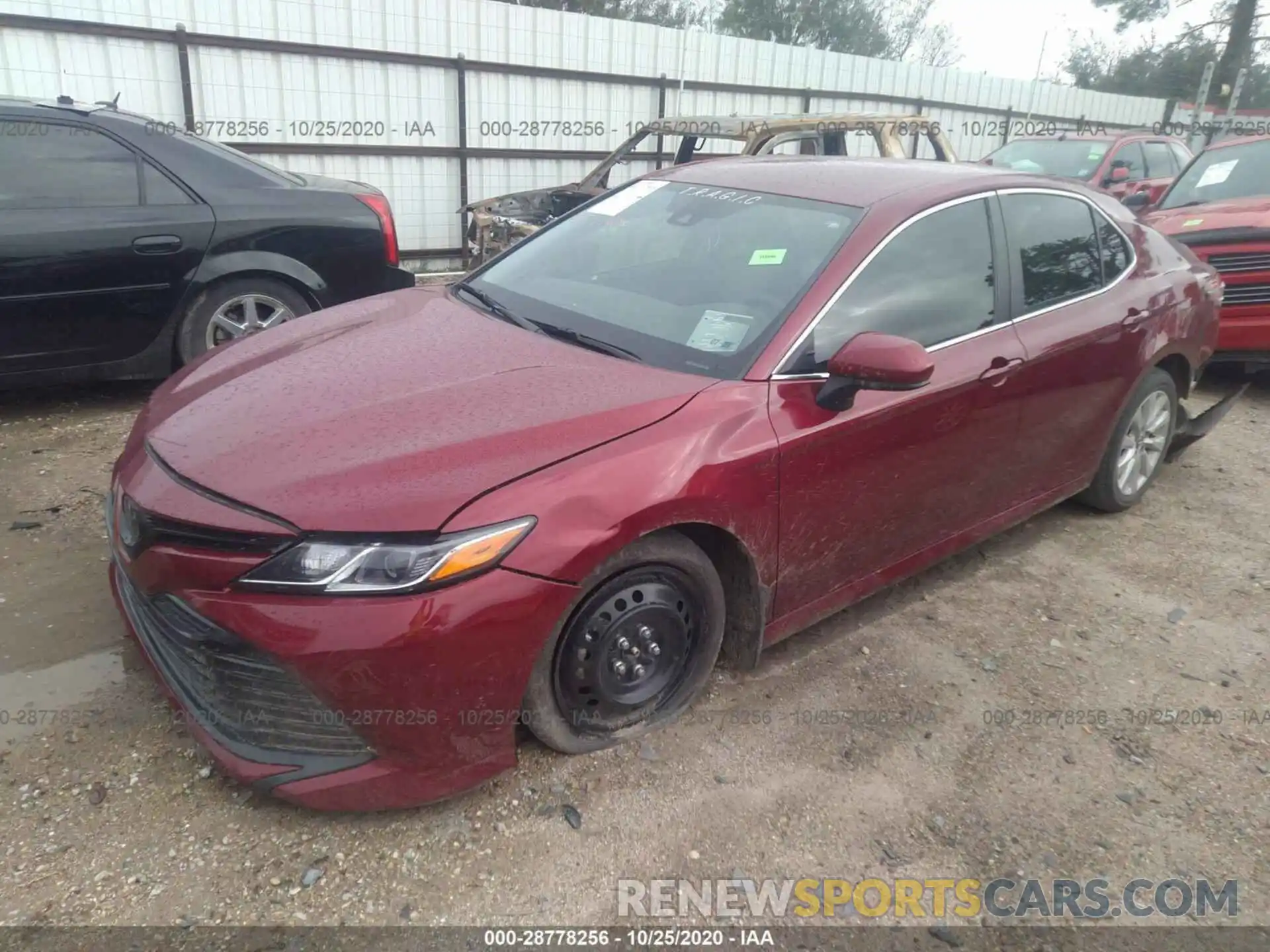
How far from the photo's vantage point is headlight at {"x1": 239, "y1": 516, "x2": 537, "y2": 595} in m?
2.03

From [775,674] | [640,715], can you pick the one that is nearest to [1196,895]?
[775,674]

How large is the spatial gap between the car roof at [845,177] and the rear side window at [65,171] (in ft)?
9.41

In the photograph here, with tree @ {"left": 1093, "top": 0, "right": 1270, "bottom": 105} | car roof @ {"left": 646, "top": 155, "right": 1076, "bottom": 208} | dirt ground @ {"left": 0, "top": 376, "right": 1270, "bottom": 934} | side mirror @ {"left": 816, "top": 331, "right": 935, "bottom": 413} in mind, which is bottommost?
dirt ground @ {"left": 0, "top": 376, "right": 1270, "bottom": 934}

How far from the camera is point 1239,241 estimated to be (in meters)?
6.07

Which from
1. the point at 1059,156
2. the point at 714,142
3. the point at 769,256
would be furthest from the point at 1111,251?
the point at 1059,156

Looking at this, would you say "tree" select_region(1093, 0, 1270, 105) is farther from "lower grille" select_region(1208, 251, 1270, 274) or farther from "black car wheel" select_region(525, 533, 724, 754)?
"black car wheel" select_region(525, 533, 724, 754)

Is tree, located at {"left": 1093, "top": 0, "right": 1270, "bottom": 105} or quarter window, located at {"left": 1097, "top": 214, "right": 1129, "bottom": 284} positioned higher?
tree, located at {"left": 1093, "top": 0, "right": 1270, "bottom": 105}

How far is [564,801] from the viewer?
2.45 meters

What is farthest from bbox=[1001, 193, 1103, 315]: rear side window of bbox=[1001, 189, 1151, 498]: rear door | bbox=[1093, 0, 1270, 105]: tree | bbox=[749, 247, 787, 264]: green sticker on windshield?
bbox=[1093, 0, 1270, 105]: tree

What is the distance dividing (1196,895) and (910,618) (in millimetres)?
1334

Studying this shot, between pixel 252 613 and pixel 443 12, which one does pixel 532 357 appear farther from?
pixel 443 12

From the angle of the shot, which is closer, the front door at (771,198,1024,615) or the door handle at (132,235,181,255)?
the front door at (771,198,1024,615)

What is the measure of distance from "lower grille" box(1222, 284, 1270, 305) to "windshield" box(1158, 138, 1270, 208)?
132 centimetres

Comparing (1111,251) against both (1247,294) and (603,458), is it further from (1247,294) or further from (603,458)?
(603,458)
